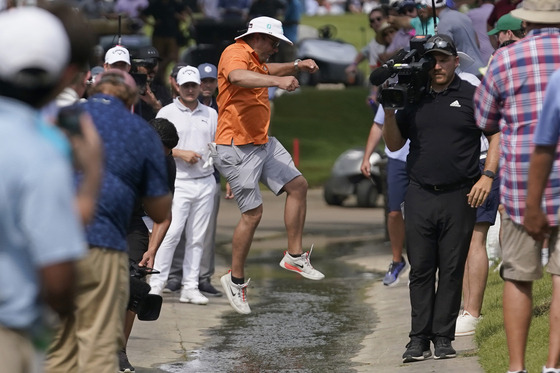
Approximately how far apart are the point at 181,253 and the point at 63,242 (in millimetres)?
7849

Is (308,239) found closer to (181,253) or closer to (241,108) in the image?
(181,253)

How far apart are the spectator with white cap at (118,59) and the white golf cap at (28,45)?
651cm

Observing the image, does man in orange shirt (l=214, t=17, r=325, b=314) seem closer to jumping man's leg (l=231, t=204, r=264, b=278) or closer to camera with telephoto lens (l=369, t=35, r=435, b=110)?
jumping man's leg (l=231, t=204, r=264, b=278)

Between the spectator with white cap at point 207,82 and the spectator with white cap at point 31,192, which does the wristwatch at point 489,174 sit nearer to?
the spectator with white cap at point 207,82

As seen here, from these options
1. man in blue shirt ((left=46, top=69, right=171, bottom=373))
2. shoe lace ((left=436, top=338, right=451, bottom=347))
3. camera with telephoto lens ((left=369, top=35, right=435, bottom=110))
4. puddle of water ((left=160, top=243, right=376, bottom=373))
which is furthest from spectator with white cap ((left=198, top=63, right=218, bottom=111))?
man in blue shirt ((left=46, top=69, right=171, bottom=373))

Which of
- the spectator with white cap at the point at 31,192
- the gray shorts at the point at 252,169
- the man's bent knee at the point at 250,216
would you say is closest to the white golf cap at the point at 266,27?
the gray shorts at the point at 252,169

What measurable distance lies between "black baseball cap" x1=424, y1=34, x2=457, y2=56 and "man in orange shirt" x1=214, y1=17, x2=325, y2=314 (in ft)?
5.12

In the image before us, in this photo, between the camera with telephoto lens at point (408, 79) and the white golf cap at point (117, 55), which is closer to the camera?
the camera with telephoto lens at point (408, 79)

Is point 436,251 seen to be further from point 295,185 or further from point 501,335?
point 295,185

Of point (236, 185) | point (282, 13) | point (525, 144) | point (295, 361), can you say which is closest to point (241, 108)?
point (236, 185)

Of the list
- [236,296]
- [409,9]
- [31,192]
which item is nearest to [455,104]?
[236,296]

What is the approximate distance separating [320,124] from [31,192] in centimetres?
2245

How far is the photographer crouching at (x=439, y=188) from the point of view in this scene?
25.6 feet

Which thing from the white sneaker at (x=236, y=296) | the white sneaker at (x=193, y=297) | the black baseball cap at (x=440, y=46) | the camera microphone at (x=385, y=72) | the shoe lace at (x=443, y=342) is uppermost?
the black baseball cap at (x=440, y=46)
